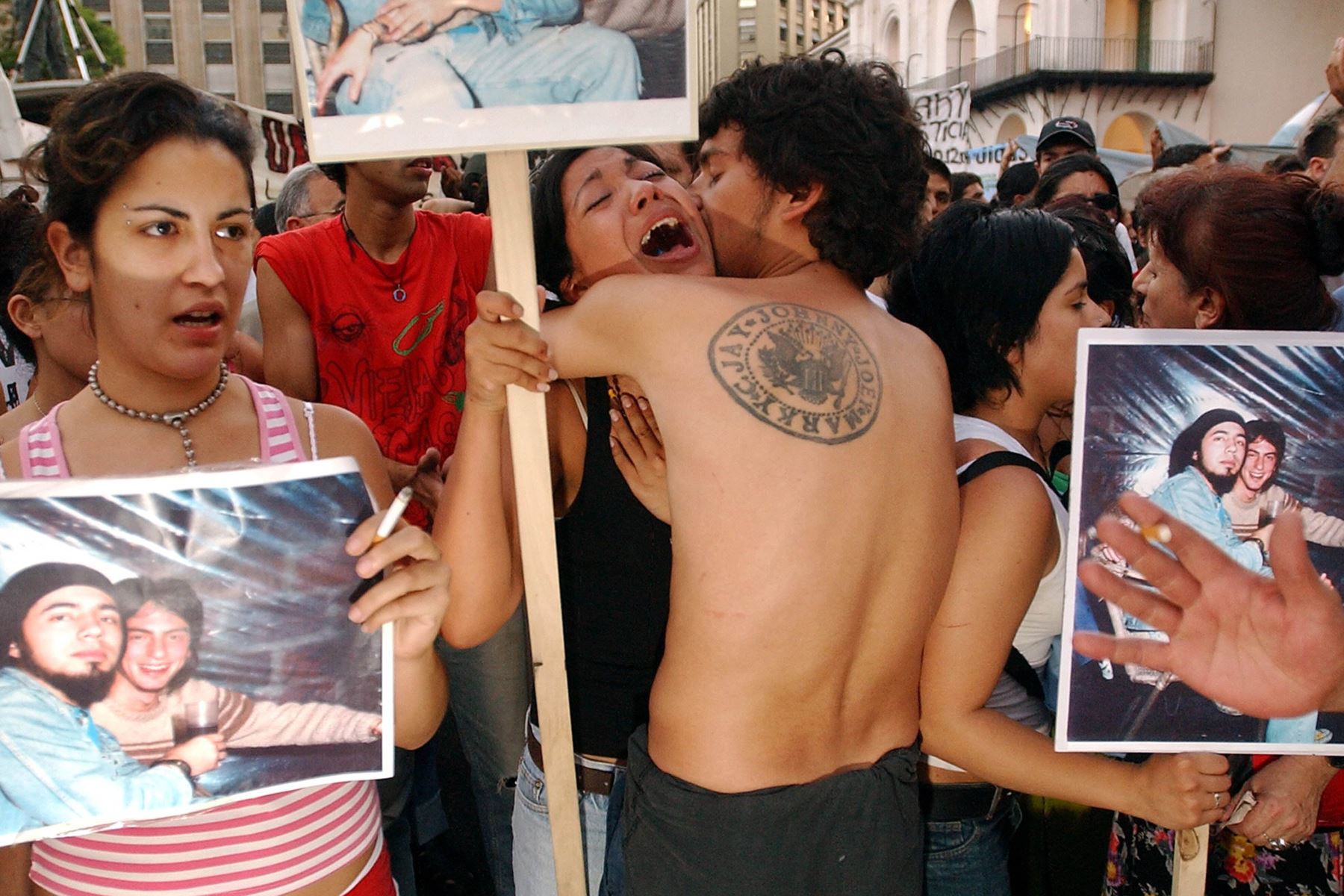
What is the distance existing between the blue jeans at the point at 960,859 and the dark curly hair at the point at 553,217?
1282 millimetres

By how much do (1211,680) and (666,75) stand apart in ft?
3.99

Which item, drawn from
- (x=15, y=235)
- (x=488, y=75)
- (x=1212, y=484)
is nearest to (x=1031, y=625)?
(x=1212, y=484)

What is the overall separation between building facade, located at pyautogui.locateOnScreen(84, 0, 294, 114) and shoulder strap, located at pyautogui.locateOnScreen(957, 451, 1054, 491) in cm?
5665

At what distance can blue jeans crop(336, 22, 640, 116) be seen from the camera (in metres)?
1.41

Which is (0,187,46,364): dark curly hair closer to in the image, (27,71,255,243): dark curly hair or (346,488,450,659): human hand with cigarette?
(27,71,255,243): dark curly hair

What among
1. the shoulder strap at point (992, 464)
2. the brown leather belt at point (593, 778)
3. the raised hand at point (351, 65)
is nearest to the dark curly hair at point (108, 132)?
the raised hand at point (351, 65)

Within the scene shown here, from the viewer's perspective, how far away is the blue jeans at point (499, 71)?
1.41 metres

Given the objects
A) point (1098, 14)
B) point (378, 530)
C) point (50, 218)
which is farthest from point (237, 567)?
point (1098, 14)

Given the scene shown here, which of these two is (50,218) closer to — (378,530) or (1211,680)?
(378,530)

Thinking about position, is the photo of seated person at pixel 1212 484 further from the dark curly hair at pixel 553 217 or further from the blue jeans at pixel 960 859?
the dark curly hair at pixel 553 217

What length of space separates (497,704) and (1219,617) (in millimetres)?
1849

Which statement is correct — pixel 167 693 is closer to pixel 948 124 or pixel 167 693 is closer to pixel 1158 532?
pixel 1158 532

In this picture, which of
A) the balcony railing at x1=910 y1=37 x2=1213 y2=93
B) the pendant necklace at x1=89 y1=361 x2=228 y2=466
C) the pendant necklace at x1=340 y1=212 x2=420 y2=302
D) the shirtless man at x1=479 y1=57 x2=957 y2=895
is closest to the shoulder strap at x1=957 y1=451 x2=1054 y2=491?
the shirtless man at x1=479 y1=57 x2=957 y2=895

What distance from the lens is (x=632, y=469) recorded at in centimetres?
174
